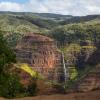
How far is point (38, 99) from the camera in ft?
88.0

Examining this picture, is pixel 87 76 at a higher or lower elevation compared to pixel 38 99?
lower

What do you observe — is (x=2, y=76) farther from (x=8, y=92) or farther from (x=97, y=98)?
(x=97, y=98)

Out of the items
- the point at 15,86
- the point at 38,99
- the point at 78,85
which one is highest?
the point at 38,99

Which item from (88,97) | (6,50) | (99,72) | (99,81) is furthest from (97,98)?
(99,72)

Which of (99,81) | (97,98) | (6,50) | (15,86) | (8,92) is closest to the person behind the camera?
(97,98)

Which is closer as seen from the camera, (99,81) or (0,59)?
(0,59)

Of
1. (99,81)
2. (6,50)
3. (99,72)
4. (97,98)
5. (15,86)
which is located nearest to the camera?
(97,98)

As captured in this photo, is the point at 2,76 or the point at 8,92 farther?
the point at 2,76

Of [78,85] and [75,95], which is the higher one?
[75,95]

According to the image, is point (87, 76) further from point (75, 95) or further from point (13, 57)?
point (75, 95)

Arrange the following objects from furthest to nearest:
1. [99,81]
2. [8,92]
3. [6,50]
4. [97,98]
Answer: [99,81] → [6,50] → [8,92] → [97,98]

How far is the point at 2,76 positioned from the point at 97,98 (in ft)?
87.7

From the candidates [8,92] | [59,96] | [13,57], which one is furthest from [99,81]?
[59,96]

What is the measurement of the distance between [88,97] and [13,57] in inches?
1231
